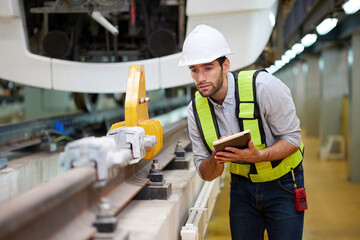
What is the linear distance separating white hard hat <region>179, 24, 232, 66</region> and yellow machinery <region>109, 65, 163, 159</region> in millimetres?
340

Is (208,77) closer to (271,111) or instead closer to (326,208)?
(271,111)

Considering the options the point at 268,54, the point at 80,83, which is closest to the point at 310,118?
the point at 268,54

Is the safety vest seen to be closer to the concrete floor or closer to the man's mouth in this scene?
the man's mouth

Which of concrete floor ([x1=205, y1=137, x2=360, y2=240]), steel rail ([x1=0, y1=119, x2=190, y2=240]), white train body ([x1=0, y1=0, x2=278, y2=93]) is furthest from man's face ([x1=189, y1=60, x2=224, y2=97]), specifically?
concrete floor ([x1=205, y1=137, x2=360, y2=240])

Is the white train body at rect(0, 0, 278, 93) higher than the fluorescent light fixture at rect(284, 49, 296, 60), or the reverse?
the fluorescent light fixture at rect(284, 49, 296, 60)

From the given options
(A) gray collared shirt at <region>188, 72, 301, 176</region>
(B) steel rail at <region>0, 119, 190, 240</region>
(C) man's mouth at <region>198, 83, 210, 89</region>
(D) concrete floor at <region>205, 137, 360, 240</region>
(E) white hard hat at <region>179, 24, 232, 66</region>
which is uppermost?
(E) white hard hat at <region>179, 24, 232, 66</region>

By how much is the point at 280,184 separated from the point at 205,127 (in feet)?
1.60

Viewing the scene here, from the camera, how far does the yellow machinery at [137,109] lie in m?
2.23

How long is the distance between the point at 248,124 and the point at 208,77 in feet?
1.02

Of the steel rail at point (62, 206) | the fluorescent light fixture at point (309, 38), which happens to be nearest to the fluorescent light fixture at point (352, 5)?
the fluorescent light fixture at point (309, 38)

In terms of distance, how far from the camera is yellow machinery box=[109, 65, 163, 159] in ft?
7.33

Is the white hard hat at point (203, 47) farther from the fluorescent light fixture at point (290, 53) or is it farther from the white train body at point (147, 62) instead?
the fluorescent light fixture at point (290, 53)

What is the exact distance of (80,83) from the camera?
401 cm

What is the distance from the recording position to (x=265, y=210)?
2266 mm
